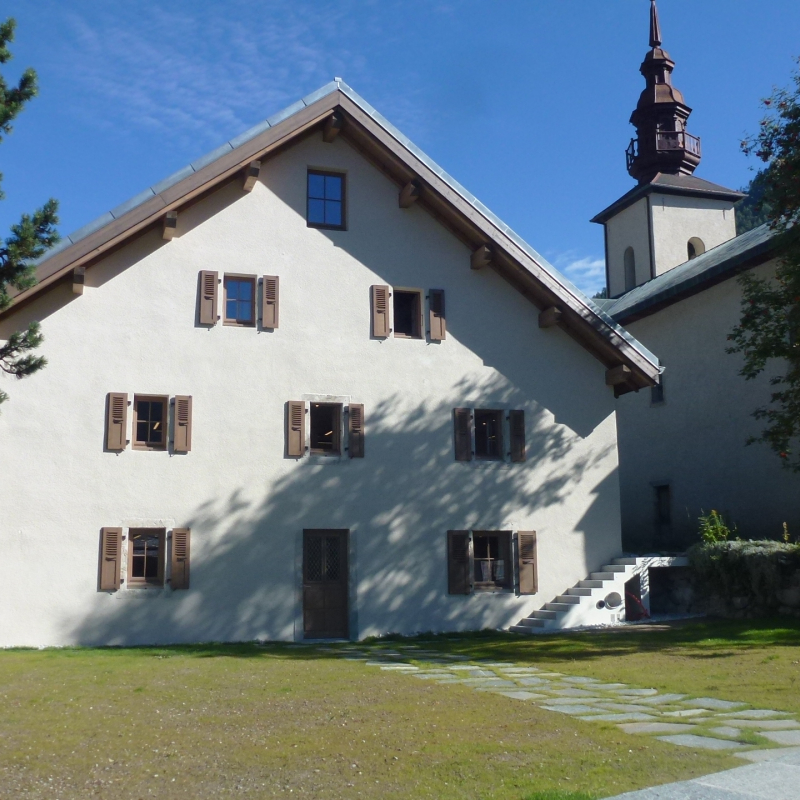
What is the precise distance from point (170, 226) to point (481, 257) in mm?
6016

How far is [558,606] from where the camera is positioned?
1850 cm

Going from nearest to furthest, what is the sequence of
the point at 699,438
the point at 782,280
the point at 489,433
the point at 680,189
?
1. the point at 782,280
2. the point at 489,433
3. the point at 699,438
4. the point at 680,189

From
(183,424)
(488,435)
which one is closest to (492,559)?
(488,435)

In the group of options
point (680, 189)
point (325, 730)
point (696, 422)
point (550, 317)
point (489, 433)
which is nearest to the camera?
point (325, 730)

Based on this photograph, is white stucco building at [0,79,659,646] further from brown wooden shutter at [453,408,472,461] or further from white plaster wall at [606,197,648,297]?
white plaster wall at [606,197,648,297]

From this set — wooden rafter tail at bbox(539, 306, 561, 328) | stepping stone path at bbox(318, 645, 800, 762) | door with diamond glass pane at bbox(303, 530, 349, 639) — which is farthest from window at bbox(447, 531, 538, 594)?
stepping stone path at bbox(318, 645, 800, 762)

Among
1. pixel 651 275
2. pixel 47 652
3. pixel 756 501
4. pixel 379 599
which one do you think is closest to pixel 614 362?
pixel 756 501

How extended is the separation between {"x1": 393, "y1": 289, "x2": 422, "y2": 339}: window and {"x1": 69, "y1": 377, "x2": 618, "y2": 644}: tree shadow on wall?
1.36 meters

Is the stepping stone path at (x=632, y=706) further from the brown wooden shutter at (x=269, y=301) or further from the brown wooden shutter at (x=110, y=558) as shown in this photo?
the brown wooden shutter at (x=269, y=301)

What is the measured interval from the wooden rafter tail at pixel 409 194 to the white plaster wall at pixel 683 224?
16.4 meters

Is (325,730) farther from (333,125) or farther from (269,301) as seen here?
(333,125)

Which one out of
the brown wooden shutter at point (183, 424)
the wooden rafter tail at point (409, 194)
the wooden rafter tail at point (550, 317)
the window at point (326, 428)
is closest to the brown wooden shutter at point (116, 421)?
the brown wooden shutter at point (183, 424)

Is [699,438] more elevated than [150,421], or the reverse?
[699,438]

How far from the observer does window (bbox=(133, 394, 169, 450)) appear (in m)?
16.9
